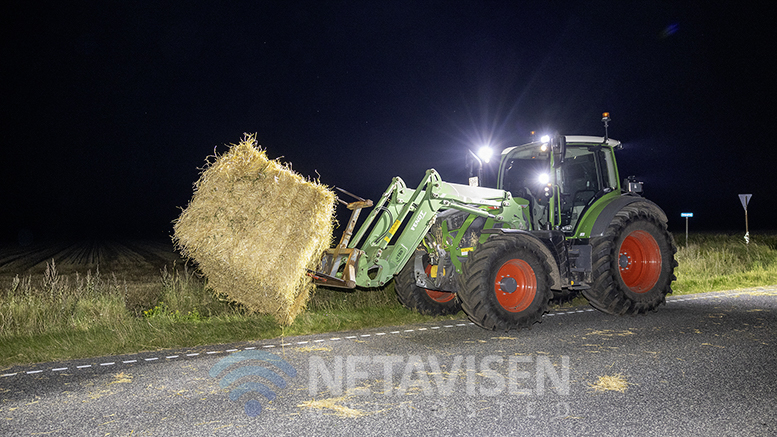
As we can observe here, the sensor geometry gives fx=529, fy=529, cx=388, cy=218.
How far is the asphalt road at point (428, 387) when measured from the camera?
12.5 ft

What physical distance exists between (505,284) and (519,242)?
60 centimetres

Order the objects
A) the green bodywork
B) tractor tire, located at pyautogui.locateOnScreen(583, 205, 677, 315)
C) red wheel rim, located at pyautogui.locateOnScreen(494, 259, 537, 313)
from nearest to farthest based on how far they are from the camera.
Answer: the green bodywork
red wheel rim, located at pyautogui.locateOnScreen(494, 259, 537, 313)
tractor tire, located at pyautogui.locateOnScreen(583, 205, 677, 315)

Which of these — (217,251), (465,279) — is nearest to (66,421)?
(217,251)

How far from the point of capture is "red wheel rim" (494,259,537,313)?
7215 millimetres

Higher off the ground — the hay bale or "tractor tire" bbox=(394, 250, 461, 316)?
the hay bale

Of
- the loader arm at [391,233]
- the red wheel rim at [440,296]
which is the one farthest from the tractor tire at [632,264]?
the loader arm at [391,233]

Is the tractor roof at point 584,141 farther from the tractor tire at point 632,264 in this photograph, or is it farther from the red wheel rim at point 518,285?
the red wheel rim at point 518,285

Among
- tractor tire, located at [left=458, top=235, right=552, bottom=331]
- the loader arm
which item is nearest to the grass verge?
the loader arm

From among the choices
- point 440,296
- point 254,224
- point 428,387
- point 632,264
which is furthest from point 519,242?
point 254,224

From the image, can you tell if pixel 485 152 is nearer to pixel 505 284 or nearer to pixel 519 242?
pixel 519 242

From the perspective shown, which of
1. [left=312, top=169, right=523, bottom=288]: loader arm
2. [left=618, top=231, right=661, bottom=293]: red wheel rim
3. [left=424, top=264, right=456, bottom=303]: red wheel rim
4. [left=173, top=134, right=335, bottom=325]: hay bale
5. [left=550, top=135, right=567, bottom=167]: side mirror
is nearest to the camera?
[left=173, top=134, right=335, bottom=325]: hay bale

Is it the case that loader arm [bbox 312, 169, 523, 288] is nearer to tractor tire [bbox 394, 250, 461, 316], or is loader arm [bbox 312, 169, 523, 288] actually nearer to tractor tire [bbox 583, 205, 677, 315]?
tractor tire [bbox 394, 250, 461, 316]

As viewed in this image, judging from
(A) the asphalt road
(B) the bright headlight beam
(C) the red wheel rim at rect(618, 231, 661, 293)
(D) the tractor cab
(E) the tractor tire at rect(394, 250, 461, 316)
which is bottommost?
(A) the asphalt road

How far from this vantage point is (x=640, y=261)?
8.73 m
